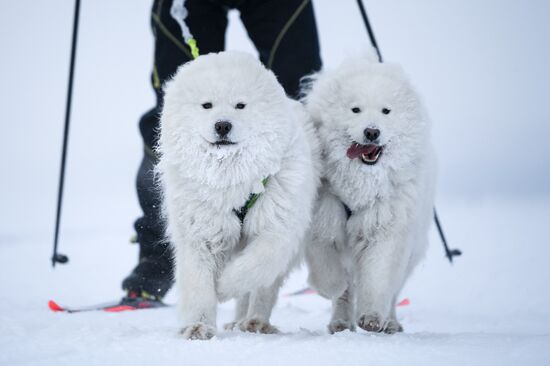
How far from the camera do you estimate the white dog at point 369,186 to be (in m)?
3.59

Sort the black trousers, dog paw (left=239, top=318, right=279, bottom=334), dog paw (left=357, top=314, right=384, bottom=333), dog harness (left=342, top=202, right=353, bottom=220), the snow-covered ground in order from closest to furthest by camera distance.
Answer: the snow-covered ground → dog paw (left=357, top=314, right=384, bottom=333) → dog paw (left=239, top=318, right=279, bottom=334) → dog harness (left=342, top=202, right=353, bottom=220) → the black trousers

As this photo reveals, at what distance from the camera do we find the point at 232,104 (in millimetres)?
3115

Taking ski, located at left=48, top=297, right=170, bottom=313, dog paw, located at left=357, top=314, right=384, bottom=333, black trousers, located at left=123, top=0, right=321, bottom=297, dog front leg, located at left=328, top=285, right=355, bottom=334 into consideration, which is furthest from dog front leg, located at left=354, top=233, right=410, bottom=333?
ski, located at left=48, top=297, right=170, bottom=313

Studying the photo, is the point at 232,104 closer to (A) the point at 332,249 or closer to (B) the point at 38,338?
(A) the point at 332,249

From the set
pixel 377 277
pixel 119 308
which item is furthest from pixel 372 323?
pixel 119 308

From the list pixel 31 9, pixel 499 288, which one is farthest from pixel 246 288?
pixel 31 9

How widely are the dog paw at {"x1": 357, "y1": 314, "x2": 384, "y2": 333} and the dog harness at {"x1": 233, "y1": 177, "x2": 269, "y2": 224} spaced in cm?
78

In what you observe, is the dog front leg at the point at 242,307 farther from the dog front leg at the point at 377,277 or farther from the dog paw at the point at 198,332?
the dog paw at the point at 198,332

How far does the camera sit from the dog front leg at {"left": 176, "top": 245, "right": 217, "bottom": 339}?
3.12 m

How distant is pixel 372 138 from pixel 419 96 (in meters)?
0.48

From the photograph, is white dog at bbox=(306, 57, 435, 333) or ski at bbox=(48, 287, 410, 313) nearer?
white dog at bbox=(306, 57, 435, 333)

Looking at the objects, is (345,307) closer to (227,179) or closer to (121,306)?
(227,179)

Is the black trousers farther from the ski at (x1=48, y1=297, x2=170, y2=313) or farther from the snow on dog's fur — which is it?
the snow on dog's fur

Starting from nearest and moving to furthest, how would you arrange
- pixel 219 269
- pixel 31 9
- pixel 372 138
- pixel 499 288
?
pixel 219 269, pixel 372 138, pixel 499 288, pixel 31 9
